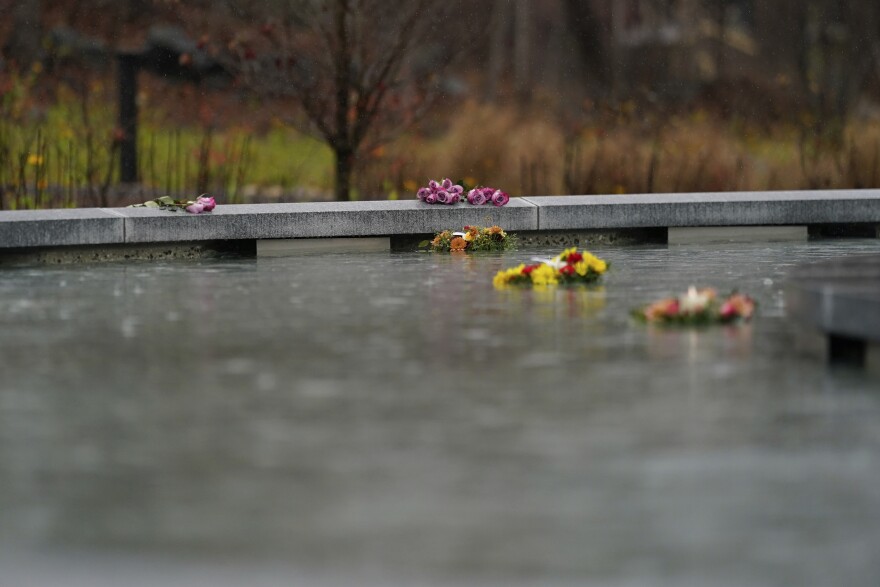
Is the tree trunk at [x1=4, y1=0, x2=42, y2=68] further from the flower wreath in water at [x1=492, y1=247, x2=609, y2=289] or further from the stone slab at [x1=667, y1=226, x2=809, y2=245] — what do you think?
the flower wreath in water at [x1=492, y1=247, x2=609, y2=289]

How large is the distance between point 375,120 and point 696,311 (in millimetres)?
9722

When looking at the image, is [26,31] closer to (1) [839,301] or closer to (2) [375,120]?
(2) [375,120]

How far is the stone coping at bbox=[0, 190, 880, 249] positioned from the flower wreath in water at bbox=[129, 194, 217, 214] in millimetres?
58

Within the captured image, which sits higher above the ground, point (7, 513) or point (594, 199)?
point (594, 199)

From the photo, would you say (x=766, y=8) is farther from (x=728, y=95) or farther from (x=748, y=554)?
(x=748, y=554)

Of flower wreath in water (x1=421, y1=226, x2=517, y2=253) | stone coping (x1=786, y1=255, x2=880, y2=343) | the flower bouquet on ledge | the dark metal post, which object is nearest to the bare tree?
the dark metal post

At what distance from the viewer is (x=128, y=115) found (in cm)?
1927

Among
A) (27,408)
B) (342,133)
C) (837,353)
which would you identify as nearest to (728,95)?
(342,133)

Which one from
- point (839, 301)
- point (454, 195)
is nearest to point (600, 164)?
point (454, 195)

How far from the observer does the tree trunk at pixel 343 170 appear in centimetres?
1730

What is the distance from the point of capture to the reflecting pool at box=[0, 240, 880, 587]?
4820 millimetres

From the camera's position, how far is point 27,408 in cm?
695

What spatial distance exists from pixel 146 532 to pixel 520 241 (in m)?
9.78

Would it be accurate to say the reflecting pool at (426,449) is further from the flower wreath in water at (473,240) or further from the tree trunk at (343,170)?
the tree trunk at (343,170)
